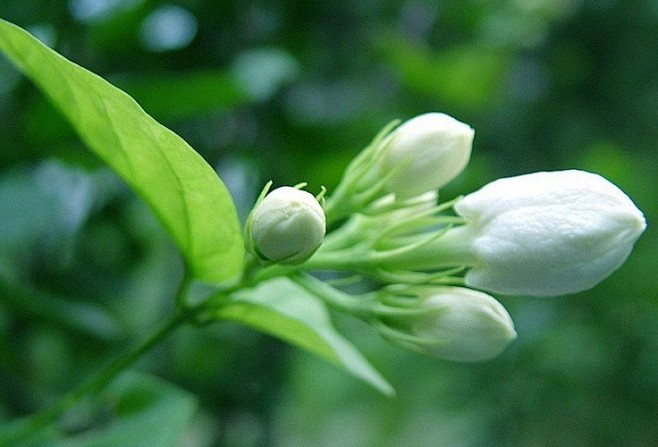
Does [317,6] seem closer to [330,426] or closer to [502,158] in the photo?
[502,158]

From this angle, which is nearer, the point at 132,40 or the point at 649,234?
the point at 132,40

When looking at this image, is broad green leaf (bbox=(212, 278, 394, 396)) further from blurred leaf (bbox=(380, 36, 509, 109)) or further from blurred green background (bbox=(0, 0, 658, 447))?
blurred leaf (bbox=(380, 36, 509, 109))

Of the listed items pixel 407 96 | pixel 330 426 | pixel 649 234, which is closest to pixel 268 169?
pixel 407 96

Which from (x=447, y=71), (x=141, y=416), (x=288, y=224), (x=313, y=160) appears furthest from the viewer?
(x=447, y=71)

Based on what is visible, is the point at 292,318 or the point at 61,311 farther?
the point at 61,311

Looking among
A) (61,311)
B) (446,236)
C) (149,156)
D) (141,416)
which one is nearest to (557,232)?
(446,236)

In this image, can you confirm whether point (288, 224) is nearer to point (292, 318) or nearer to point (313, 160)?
point (292, 318)
